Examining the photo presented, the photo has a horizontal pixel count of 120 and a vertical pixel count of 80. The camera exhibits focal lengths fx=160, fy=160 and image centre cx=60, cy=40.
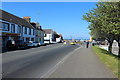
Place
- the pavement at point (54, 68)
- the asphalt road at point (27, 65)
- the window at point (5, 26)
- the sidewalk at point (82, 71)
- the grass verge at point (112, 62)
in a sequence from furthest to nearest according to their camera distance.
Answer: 1. the window at point (5, 26)
2. the grass verge at point (112, 62)
3. the asphalt road at point (27, 65)
4. the pavement at point (54, 68)
5. the sidewalk at point (82, 71)

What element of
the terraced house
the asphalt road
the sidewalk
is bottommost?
the asphalt road

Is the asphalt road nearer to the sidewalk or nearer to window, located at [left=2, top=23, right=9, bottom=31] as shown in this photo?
the sidewalk

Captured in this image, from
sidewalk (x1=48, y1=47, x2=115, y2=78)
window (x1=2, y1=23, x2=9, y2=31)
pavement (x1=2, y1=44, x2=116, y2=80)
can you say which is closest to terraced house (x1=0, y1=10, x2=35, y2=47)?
window (x1=2, y1=23, x2=9, y2=31)

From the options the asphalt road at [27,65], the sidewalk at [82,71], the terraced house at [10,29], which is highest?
the terraced house at [10,29]

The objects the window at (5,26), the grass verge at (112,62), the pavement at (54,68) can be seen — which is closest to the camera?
the pavement at (54,68)

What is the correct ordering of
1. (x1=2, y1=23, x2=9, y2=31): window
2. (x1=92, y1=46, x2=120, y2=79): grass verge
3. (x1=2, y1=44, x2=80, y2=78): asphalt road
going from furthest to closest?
1. (x1=2, y1=23, x2=9, y2=31): window
2. (x1=92, y1=46, x2=120, y2=79): grass verge
3. (x1=2, y1=44, x2=80, y2=78): asphalt road

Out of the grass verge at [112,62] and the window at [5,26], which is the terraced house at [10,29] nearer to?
the window at [5,26]

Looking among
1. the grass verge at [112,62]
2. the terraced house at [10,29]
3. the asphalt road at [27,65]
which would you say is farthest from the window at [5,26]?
the grass verge at [112,62]

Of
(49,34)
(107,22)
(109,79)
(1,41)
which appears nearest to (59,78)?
(109,79)

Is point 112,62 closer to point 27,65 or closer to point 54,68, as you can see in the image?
point 54,68

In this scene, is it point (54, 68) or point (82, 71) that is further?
point (54, 68)

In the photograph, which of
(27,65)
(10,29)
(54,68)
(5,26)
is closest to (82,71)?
(54,68)

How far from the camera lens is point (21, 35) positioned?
4066cm

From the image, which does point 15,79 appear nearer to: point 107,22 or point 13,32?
point 107,22
